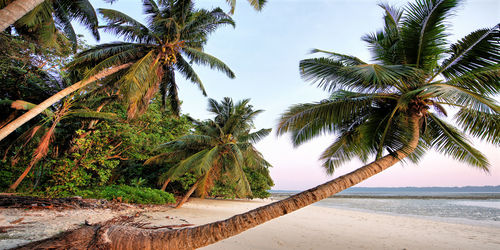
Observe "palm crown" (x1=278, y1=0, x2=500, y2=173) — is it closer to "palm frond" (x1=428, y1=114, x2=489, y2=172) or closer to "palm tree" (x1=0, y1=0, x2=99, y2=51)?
"palm frond" (x1=428, y1=114, x2=489, y2=172)

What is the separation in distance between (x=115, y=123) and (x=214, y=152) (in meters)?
4.84

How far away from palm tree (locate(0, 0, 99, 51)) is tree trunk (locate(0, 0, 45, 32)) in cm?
313

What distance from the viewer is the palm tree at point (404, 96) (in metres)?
3.19

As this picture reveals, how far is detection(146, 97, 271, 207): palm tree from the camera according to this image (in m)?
11.1

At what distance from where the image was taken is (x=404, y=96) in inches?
142

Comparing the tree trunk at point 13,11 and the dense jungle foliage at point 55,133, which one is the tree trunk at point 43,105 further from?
the tree trunk at point 13,11

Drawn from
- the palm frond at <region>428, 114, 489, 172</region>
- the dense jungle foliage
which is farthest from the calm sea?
the dense jungle foliage

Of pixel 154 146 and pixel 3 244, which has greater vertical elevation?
pixel 154 146

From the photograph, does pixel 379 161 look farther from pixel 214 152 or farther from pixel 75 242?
pixel 214 152

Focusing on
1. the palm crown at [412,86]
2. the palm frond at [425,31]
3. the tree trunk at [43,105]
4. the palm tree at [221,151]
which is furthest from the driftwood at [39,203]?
the palm frond at [425,31]

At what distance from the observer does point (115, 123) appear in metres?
10.3

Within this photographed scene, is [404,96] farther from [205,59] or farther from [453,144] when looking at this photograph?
[205,59]

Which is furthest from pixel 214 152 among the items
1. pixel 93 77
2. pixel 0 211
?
pixel 0 211

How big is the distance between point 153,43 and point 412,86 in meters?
9.66
